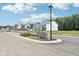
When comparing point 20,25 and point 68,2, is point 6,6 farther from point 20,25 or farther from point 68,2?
point 68,2

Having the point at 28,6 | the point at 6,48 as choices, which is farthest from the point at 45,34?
the point at 6,48

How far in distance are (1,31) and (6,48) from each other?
2.25 meters

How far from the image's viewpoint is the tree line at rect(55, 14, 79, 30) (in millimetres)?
11219

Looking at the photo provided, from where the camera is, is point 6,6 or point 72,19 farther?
point 72,19

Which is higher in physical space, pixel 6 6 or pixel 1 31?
pixel 6 6

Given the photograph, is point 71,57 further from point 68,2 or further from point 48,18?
point 48,18

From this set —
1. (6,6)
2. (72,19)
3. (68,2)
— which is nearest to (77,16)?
(72,19)

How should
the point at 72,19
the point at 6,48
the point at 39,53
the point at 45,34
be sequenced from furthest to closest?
the point at 45,34
the point at 72,19
the point at 6,48
the point at 39,53

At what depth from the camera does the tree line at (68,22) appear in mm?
11219

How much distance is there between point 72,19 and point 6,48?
400 centimetres

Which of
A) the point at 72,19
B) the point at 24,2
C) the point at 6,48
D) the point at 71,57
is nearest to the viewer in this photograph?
the point at 71,57

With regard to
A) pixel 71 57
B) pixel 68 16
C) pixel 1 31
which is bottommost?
pixel 71 57

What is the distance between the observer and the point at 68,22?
11.3 metres

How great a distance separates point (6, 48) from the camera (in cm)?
Result: 962
